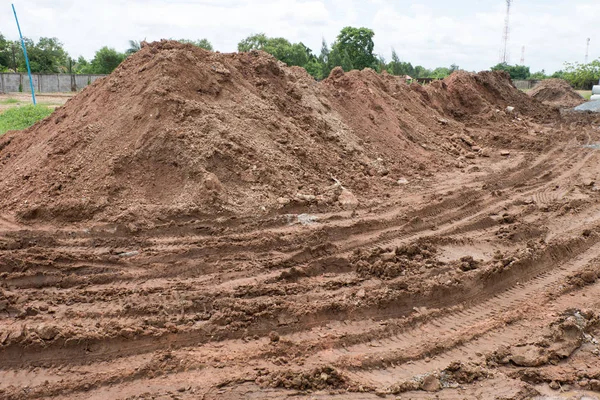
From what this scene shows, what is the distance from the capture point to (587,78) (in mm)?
41062

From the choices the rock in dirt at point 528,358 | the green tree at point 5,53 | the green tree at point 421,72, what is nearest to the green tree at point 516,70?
the green tree at point 421,72

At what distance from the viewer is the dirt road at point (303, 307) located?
3.78 meters

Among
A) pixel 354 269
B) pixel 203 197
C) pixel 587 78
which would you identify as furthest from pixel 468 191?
pixel 587 78

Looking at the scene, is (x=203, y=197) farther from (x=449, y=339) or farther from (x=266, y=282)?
(x=449, y=339)

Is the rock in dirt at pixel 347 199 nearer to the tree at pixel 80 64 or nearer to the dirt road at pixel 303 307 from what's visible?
the dirt road at pixel 303 307

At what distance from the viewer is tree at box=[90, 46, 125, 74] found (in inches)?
1521

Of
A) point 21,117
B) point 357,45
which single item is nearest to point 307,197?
point 21,117

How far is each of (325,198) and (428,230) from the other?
177 centimetres

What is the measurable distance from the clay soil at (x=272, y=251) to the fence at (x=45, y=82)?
23159 mm

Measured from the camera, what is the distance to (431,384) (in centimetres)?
375

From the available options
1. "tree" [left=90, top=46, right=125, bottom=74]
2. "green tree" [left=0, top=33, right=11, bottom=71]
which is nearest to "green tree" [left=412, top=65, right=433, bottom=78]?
"tree" [left=90, top=46, right=125, bottom=74]

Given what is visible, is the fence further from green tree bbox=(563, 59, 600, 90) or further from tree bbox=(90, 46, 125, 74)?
green tree bbox=(563, 59, 600, 90)

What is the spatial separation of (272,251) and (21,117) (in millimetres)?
12480

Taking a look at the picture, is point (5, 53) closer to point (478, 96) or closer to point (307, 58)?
point (307, 58)
